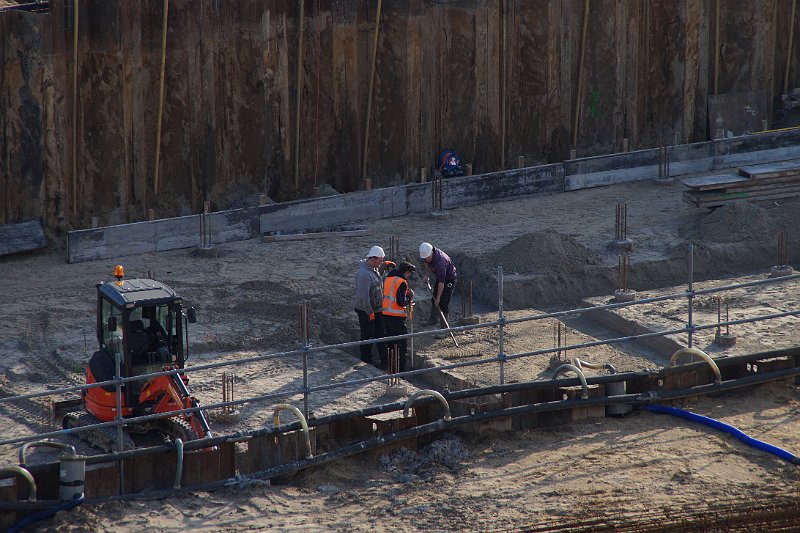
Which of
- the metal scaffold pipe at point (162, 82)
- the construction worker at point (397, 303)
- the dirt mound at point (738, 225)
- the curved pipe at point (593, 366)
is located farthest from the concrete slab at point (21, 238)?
the dirt mound at point (738, 225)

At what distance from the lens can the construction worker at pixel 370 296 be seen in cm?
1716

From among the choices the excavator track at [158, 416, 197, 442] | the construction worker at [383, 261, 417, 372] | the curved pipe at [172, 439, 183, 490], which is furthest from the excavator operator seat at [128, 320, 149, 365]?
the construction worker at [383, 261, 417, 372]

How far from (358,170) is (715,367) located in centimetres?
908

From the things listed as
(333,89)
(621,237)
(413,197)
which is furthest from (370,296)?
(333,89)

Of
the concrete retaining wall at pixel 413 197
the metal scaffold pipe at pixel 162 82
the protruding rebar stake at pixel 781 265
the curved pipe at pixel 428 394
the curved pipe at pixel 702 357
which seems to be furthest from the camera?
the metal scaffold pipe at pixel 162 82

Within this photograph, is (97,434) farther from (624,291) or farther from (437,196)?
(437,196)

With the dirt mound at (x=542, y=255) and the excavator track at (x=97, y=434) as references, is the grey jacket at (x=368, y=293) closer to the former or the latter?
the dirt mound at (x=542, y=255)

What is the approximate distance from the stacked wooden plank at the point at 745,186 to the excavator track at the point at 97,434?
36.3 ft

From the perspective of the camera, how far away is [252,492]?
537 inches

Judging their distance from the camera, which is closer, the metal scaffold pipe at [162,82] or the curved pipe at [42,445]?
the curved pipe at [42,445]

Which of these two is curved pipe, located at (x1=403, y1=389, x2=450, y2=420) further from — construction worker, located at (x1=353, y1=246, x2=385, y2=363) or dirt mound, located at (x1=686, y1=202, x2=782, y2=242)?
dirt mound, located at (x1=686, y1=202, x2=782, y2=242)

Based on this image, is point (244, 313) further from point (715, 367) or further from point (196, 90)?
point (715, 367)

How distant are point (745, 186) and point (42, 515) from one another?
1321 centimetres

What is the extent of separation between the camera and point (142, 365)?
14.0 m
